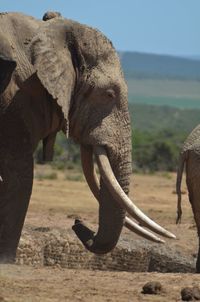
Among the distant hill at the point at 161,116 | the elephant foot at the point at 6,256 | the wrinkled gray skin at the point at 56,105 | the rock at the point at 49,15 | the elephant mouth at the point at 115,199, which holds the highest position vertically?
the rock at the point at 49,15

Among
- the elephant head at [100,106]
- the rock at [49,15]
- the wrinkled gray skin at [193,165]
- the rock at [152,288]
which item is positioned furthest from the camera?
the wrinkled gray skin at [193,165]

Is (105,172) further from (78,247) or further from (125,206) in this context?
(78,247)

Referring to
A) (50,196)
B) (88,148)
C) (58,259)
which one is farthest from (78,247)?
(50,196)

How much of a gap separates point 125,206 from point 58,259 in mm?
2398

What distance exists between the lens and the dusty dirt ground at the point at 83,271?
738 cm

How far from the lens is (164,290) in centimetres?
764

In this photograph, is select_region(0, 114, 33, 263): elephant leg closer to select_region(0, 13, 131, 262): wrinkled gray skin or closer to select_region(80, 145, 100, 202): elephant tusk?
select_region(0, 13, 131, 262): wrinkled gray skin

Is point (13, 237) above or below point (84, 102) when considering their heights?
below

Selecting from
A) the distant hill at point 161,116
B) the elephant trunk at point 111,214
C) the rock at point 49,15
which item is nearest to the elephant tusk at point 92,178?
the elephant trunk at point 111,214

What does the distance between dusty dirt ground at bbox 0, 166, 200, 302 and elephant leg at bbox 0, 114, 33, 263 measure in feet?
1.18

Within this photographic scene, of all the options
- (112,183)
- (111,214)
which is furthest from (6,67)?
(111,214)

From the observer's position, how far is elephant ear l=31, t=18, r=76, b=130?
8.32 metres

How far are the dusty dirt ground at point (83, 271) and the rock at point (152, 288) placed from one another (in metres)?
0.05

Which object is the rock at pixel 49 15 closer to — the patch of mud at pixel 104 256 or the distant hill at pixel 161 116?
the patch of mud at pixel 104 256
